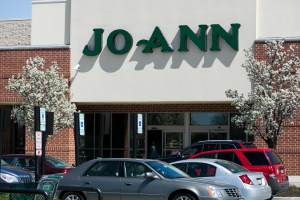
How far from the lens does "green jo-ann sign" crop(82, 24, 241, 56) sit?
91.0 feet

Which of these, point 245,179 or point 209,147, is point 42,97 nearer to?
point 209,147

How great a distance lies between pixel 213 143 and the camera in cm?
2219

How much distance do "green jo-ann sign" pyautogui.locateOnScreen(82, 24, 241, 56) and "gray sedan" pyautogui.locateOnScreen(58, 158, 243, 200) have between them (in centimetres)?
1318

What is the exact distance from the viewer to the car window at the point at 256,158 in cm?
1892

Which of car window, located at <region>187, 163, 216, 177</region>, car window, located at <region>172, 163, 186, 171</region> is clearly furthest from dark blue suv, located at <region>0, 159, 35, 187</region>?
car window, located at <region>187, 163, 216, 177</region>

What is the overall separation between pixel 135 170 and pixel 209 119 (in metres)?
15.7

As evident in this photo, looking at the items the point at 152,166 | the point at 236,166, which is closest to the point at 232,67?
the point at 236,166

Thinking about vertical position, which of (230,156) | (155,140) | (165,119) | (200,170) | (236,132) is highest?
(165,119)

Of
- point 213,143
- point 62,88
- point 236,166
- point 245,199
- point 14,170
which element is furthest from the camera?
point 62,88

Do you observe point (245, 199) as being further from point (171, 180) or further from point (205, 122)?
point (205, 122)

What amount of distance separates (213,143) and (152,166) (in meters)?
7.35

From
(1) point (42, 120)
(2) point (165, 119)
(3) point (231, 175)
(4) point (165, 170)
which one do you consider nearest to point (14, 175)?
(1) point (42, 120)

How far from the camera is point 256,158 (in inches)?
752

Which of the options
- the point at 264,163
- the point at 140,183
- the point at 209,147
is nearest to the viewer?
the point at 140,183
